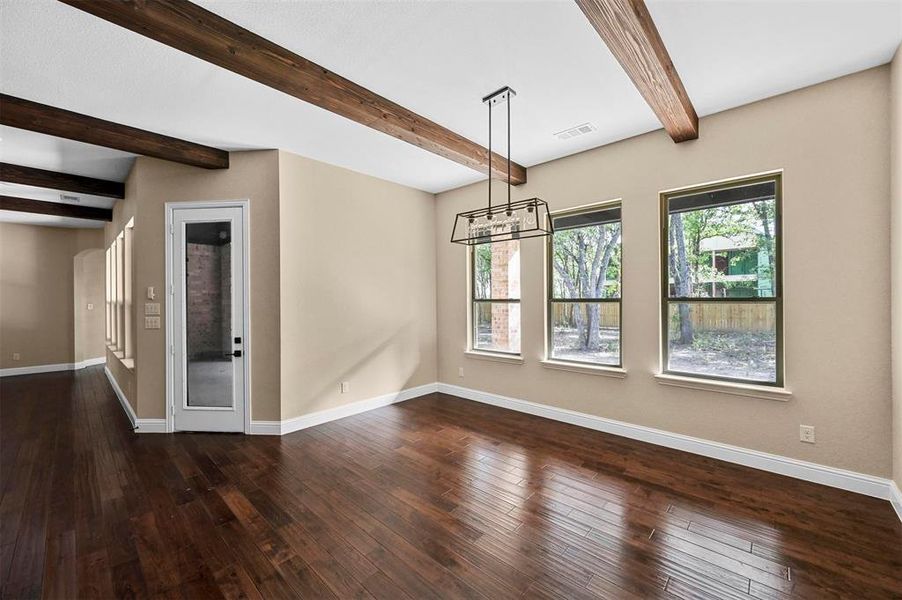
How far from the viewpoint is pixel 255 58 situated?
2242 millimetres

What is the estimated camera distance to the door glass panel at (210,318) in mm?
4105

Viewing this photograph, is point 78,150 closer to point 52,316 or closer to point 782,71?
point 52,316

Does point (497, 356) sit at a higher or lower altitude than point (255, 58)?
lower

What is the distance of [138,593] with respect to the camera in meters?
1.87

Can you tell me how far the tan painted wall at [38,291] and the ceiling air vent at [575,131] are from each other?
9.32 m

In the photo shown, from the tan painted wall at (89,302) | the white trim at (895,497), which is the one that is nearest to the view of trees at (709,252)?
the white trim at (895,497)

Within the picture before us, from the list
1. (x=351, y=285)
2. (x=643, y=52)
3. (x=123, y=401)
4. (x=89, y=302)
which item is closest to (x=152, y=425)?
(x=123, y=401)

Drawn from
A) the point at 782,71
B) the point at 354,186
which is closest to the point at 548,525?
the point at 782,71

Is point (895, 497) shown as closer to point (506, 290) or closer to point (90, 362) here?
point (506, 290)

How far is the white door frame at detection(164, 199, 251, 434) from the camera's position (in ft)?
13.4

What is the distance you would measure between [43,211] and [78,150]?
3120mm

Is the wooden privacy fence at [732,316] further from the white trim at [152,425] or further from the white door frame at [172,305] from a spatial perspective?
the white trim at [152,425]

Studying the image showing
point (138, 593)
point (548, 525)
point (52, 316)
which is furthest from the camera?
point (52, 316)

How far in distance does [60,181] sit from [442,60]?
5.16 meters
